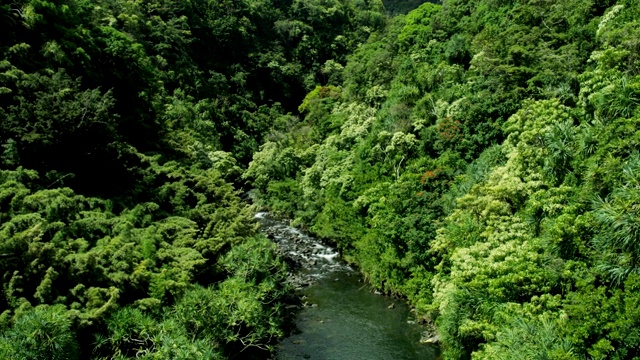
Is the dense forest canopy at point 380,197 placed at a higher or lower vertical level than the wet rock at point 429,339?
higher

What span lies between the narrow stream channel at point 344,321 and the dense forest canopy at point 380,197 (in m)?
1.50

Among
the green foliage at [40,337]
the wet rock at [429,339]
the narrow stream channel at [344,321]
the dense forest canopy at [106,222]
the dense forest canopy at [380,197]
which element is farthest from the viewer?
the wet rock at [429,339]

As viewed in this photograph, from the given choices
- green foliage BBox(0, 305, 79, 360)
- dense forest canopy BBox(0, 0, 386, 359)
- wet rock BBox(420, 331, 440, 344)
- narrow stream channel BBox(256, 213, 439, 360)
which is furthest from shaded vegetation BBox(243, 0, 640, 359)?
green foliage BBox(0, 305, 79, 360)

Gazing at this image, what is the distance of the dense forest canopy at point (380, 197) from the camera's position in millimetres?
20750

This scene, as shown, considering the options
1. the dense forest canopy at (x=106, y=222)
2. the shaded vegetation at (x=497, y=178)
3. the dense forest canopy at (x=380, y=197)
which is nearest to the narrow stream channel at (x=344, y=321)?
the dense forest canopy at (x=380, y=197)

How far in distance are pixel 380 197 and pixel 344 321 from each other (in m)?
12.4

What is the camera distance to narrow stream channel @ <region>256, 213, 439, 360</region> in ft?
97.1

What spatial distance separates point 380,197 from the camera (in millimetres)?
41469

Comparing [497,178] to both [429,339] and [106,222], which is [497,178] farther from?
[106,222]

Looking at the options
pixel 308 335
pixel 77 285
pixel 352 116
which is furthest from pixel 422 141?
pixel 77 285

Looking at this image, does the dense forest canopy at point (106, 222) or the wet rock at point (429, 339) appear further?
the wet rock at point (429, 339)

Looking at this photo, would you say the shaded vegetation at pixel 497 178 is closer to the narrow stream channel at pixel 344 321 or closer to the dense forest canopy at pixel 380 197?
the dense forest canopy at pixel 380 197

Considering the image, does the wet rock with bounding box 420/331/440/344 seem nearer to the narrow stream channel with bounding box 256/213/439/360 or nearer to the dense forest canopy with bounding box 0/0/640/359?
the narrow stream channel with bounding box 256/213/439/360

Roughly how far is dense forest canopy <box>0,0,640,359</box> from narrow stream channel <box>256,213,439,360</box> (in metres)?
1.50
